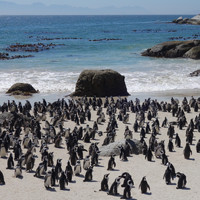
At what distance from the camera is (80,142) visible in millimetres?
18219

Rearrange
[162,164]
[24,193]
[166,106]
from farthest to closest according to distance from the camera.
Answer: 1. [166,106]
2. [162,164]
3. [24,193]

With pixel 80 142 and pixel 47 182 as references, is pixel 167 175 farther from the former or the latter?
pixel 80 142

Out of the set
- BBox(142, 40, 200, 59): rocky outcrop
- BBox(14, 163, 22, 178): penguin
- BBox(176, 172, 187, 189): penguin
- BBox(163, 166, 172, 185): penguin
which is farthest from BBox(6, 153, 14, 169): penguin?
BBox(142, 40, 200, 59): rocky outcrop

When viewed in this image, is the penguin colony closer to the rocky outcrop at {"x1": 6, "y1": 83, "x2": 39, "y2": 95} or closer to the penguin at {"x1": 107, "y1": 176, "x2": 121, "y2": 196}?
the penguin at {"x1": 107, "y1": 176, "x2": 121, "y2": 196}

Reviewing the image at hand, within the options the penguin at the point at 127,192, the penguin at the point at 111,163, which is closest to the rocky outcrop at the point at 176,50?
the penguin at the point at 111,163

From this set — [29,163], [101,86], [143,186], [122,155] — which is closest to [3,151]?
[29,163]

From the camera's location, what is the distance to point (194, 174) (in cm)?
1399

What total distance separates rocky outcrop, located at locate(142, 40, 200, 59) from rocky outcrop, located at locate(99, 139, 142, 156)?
3584 cm

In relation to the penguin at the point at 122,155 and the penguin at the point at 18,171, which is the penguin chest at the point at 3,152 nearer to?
the penguin at the point at 18,171

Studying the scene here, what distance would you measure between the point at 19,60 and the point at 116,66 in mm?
13373

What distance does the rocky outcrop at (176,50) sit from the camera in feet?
169

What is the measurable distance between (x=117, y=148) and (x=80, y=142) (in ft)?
8.17

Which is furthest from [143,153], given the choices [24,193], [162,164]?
[24,193]

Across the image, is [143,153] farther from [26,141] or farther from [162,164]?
[26,141]
